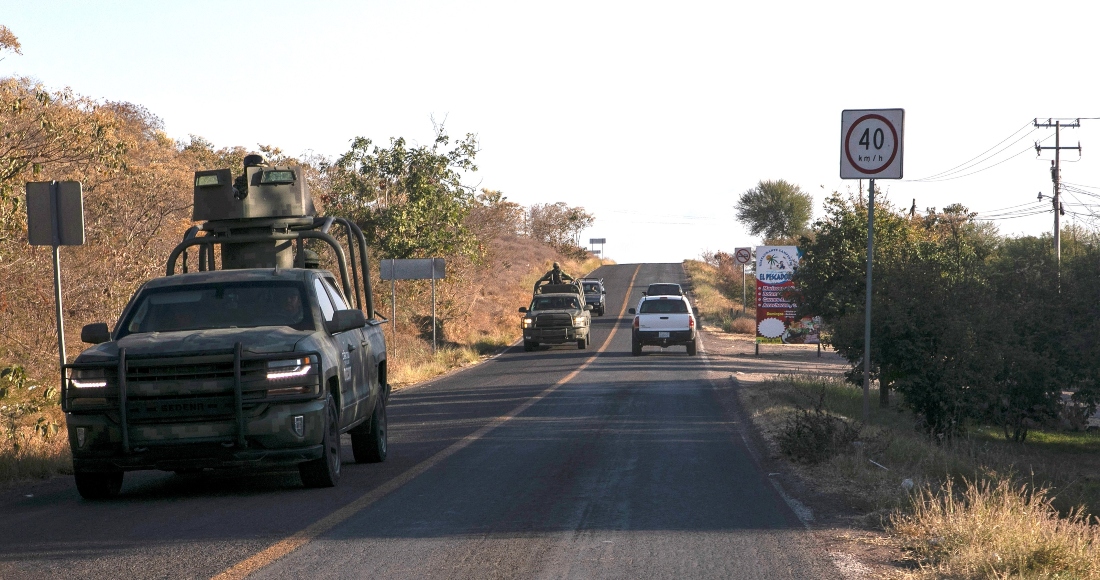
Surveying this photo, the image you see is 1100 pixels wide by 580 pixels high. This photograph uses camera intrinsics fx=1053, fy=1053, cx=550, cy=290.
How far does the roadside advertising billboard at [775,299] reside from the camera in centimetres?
3192

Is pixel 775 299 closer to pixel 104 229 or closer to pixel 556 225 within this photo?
pixel 104 229

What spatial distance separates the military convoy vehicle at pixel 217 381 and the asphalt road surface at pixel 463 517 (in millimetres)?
394

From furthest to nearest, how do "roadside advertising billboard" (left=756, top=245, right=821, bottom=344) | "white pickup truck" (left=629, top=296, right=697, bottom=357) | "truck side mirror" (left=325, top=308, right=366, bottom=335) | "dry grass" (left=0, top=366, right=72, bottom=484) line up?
"roadside advertising billboard" (left=756, top=245, right=821, bottom=344) < "white pickup truck" (left=629, top=296, right=697, bottom=357) < "dry grass" (left=0, top=366, right=72, bottom=484) < "truck side mirror" (left=325, top=308, right=366, bottom=335)

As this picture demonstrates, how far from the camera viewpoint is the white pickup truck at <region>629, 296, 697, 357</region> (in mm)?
31062

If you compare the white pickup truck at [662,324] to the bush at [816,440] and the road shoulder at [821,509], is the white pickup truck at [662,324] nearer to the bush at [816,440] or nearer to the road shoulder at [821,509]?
the road shoulder at [821,509]

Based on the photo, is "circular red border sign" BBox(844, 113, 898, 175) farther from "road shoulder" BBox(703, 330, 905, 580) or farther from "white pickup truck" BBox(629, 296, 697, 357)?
"white pickup truck" BBox(629, 296, 697, 357)

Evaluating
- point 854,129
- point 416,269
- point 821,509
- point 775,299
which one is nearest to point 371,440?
point 821,509

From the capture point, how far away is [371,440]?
10719mm

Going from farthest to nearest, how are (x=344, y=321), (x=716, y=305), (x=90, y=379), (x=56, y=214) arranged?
(x=716, y=305)
(x=56, y=214)
(x=344, y=321)
(x=90, y=379)

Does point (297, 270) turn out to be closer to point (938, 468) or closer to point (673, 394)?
point (938, 468)

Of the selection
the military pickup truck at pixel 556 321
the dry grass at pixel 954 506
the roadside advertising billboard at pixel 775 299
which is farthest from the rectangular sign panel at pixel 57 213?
the roadside advertising billboard at pixel 775 299

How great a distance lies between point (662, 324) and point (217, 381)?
77.6ft

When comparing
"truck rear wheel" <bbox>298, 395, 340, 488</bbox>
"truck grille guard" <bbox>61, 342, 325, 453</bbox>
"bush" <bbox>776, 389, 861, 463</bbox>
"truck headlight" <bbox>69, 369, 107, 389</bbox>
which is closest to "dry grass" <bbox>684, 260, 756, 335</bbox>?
"bush" <bbox>776, 389, 861, 463</bbox>

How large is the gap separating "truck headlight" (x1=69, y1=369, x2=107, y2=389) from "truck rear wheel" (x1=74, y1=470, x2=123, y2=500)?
0.76 metres
